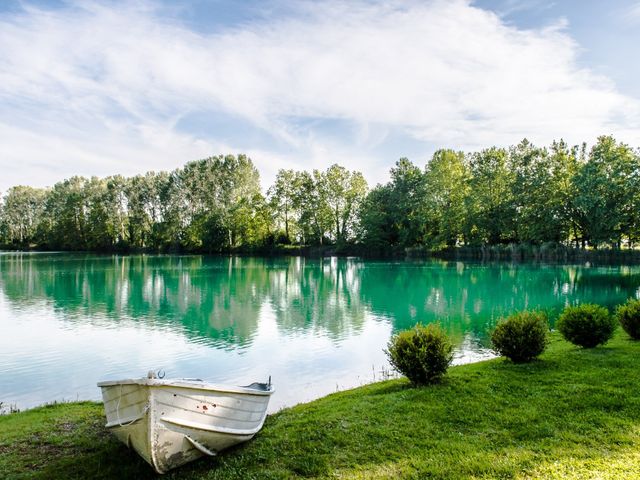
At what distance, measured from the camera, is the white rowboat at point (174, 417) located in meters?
5.72

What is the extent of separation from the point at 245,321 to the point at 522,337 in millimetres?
15022

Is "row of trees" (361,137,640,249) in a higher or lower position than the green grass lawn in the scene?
higher

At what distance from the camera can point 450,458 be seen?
556 centimetres

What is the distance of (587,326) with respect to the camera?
1083cm

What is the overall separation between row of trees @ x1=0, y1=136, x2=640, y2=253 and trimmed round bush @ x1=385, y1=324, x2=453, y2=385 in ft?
165

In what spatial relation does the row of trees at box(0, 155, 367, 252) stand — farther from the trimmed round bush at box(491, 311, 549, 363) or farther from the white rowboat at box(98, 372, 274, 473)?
the white rowboat at box(98, 372, 274, 473)

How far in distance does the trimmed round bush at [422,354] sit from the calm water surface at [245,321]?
3573 mm

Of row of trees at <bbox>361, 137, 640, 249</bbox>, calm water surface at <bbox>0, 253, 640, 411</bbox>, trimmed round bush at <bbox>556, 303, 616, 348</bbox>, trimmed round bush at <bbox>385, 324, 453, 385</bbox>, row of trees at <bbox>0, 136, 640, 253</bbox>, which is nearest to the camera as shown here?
trimmed round bush at <bbox>385, 324, 453, 385</bbox>

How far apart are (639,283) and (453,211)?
1341 inches

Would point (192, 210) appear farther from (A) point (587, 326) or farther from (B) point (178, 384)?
(B) point (178, 384)

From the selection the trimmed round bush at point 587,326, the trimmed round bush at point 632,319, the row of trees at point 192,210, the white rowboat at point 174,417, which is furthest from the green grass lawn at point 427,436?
the row of trees at point 192,210

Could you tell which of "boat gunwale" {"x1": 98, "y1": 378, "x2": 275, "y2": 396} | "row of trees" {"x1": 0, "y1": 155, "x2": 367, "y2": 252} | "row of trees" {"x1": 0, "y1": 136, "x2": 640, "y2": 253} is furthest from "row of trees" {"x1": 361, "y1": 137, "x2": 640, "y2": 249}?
"boat gunwale" {"x1": 98, "y1": 378, "x2": 275, "y2": 396}

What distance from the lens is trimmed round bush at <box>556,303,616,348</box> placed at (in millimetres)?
10767

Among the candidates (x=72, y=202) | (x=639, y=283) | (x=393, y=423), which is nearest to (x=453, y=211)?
(x=639, y=283)
